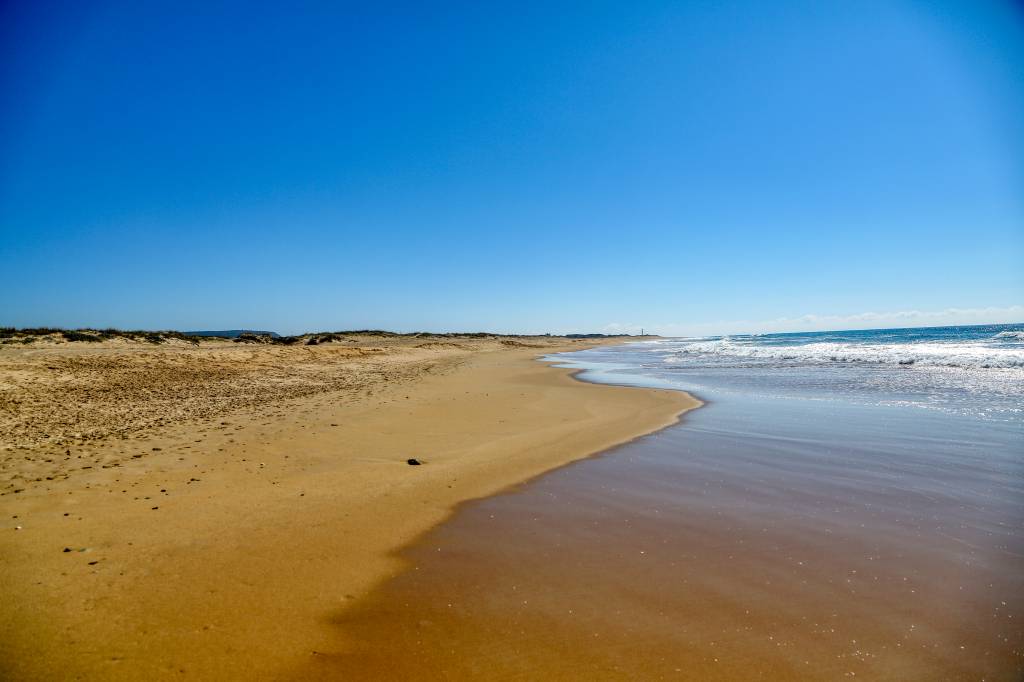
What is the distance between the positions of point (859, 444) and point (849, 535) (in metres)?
4.61

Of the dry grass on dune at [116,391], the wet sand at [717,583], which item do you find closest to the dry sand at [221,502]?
the dry grass on dune at [116,391]

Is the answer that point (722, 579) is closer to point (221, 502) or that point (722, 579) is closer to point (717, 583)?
point (717, 583)

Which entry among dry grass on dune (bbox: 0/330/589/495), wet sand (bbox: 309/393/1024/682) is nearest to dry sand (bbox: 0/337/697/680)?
dry grass on dune (bbox: 0/330/589/495)

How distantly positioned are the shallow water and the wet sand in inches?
0.7

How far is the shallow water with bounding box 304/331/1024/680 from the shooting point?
305 centimetres

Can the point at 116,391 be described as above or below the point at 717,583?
above

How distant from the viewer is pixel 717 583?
Result: 3.96 meters

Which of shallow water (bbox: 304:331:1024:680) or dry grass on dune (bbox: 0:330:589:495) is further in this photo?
dry grass on dune (bbox: 0:330:589:495)

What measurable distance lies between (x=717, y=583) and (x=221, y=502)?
5759 millimetres

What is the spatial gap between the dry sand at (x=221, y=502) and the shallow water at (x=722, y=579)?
0.63 meters

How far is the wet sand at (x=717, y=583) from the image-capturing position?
9.97ft

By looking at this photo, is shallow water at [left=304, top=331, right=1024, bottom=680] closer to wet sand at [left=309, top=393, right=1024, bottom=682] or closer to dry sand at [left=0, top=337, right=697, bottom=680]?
wet sand at [left=309, top=393, right=1024, bottom=682]

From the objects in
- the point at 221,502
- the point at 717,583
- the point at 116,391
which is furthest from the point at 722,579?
the point at 116,391

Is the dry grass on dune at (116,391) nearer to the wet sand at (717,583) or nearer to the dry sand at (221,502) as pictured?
the dry sand at (221,502)
